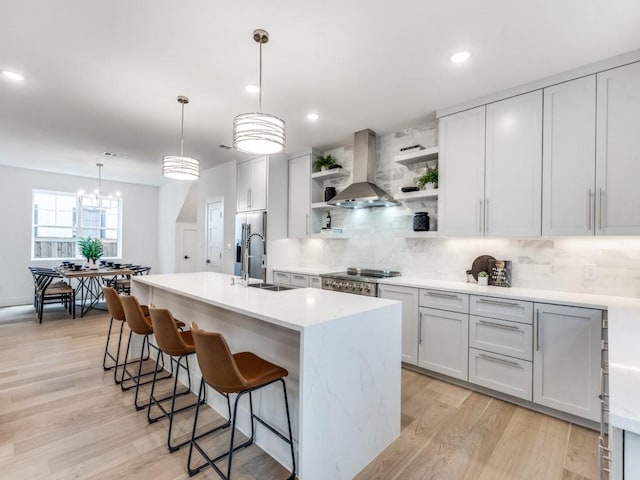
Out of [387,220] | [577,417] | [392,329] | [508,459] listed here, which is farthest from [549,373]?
[387,220]

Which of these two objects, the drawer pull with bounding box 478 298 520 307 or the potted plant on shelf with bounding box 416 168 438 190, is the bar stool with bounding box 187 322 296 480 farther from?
the potted plant on shelf with bounding box 416 168 438 190

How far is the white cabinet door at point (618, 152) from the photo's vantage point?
7.55 ft

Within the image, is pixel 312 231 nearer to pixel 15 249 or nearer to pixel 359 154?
pixel 359 154

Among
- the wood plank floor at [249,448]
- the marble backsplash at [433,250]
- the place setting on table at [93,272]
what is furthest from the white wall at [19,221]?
the marble backsplash at [433,250]

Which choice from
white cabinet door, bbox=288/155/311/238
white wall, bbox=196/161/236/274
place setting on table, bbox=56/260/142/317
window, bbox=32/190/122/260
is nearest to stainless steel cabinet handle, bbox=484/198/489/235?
white cabinet door, bbox=288/155/311/238

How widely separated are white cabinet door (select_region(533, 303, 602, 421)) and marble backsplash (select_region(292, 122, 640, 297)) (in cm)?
59

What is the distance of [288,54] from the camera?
93.1 inches

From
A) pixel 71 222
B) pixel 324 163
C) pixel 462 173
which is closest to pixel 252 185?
pixel 324 163

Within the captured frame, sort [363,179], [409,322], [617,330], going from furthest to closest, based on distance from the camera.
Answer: [363,179] < [409,322] < [617,330]

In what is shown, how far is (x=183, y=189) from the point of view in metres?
7.33

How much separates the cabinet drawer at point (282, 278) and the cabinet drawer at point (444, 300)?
2.02 m

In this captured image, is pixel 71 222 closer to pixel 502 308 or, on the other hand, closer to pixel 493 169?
pixel 493 169

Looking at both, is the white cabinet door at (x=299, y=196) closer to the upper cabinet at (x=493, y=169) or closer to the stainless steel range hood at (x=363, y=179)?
the stainless steel range hood at (x=363, y=179)

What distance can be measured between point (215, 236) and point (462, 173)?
438 cm
